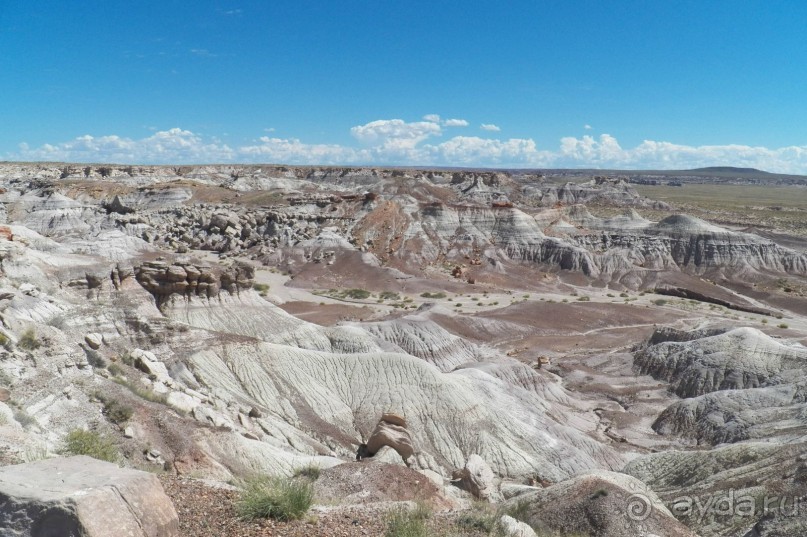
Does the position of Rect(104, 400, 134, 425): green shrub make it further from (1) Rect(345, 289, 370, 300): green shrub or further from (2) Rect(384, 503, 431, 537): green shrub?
(1) Rect(345, 289, 370, 300): green shrub

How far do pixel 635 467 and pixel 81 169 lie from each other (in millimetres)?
172288

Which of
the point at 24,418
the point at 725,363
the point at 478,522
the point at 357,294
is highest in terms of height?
the point at 24,418

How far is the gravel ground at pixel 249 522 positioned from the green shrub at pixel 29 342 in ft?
33.2

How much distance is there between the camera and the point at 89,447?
11180 mm

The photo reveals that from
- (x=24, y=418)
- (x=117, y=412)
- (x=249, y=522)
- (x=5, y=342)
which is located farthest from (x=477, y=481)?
(x=5, y=342)

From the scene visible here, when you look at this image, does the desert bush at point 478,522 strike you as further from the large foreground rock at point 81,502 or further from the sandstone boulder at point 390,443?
the sandstone boulder at point 390,443

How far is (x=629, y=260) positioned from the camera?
8212cm

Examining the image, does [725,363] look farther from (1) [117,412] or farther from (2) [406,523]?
(1) [117,412]

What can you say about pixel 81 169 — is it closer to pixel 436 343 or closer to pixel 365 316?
pixel 365 316

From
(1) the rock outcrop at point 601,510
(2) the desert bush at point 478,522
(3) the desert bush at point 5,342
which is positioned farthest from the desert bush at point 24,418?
(1) the rock outcrop at point 601,510

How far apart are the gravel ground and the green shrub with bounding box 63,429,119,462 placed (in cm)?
235

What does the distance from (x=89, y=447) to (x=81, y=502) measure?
600 cm

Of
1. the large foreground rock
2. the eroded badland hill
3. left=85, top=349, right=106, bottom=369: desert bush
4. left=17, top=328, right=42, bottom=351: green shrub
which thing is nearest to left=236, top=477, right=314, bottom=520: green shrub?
the eroded badland hill

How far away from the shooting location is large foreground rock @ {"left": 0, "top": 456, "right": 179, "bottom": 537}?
600 centimetres
